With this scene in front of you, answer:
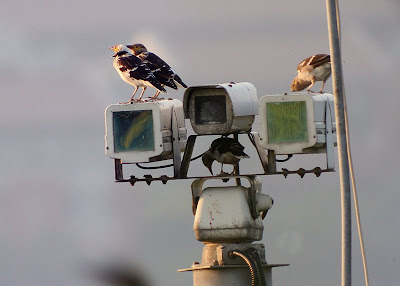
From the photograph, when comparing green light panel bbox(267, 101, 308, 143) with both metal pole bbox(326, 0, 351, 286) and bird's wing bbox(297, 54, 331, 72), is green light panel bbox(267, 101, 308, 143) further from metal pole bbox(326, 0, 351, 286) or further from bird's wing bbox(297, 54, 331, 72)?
bird's wing bbox(297, 54, 331, 72)

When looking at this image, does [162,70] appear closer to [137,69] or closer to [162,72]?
[162,72]

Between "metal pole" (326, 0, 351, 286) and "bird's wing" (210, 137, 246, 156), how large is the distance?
147 cm

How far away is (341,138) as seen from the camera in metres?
17.5

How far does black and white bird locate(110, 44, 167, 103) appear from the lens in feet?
78.4

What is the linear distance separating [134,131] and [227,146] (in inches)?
51.4

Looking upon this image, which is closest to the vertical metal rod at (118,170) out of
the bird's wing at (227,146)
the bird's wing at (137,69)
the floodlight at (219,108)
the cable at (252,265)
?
the floodlight at (219,108)

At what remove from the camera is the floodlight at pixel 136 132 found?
17.8 m

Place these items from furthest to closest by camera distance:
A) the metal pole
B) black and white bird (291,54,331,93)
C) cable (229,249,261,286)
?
black and white bird (291,54,331,93) → cable (229,249,261,286) → the metal pole

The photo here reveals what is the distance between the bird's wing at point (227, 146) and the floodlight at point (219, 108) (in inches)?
8.9

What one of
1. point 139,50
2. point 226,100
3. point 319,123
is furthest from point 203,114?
point 139,50

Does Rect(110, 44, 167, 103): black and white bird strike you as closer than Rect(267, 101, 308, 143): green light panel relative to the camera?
No

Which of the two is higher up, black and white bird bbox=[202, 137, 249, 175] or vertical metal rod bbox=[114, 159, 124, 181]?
black and white bird bbox=[202, 137, 249, 175]

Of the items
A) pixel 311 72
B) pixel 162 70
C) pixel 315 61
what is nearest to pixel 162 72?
pixel 162 70

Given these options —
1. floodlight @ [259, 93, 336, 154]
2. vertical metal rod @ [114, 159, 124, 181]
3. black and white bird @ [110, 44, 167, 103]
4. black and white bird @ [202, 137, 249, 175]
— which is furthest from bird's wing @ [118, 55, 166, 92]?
floodlight @ [259, 93, 336, 154]
